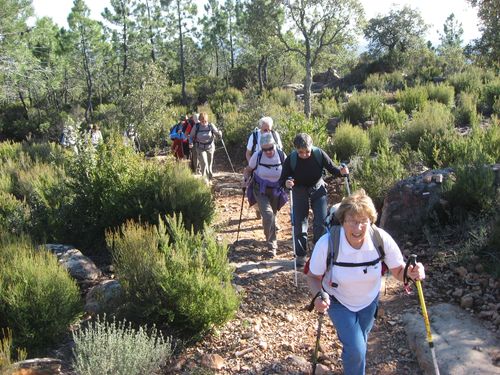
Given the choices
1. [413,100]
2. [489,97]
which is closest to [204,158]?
[413,100]

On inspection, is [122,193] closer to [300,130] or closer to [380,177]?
[380,177]

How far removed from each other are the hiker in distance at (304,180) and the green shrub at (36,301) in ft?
8.73

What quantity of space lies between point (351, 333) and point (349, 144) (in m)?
7.91

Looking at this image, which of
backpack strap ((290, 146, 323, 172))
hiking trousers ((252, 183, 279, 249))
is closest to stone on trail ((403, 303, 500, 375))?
backpack strap ((290, 146, 323, 172))

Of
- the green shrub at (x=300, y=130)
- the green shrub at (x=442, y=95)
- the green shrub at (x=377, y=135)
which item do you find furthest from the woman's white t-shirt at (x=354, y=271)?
the green shrub at (x=442, y=95)

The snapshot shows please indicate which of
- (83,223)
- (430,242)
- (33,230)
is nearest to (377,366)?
(430,242)

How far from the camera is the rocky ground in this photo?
13.1 feet

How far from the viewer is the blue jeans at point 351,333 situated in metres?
3.22

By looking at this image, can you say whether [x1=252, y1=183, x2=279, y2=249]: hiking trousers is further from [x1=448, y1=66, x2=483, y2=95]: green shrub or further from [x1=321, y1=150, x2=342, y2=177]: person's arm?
[x1=448, y1=66, x2=483, y2=95]: green shrub

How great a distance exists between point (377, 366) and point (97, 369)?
2306mm

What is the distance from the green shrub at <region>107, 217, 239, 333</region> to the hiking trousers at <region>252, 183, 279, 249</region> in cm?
184

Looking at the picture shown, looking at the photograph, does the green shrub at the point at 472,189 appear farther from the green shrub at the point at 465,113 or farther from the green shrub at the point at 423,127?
the green shrub at the point at 465,113

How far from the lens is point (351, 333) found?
10.6 feet

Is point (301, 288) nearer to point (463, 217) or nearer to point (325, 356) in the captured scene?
point (325, 356)
